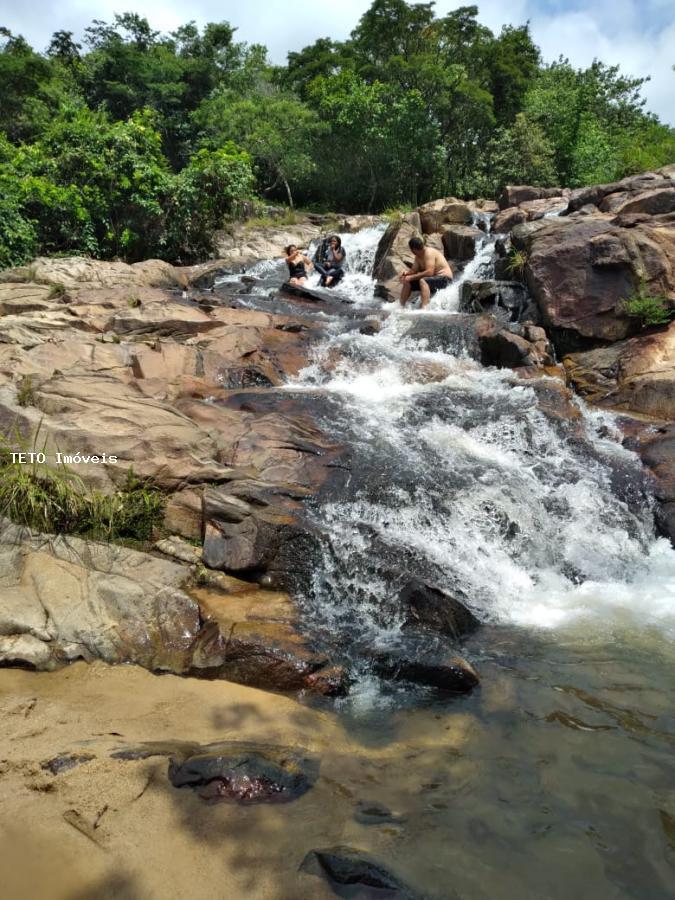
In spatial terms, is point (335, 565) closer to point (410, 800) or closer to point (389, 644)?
point (389, 644)

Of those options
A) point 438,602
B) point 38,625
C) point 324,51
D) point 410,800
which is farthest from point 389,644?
point 324,51

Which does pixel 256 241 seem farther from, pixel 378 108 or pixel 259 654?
pixel 259 654

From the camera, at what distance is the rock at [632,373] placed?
808 cm

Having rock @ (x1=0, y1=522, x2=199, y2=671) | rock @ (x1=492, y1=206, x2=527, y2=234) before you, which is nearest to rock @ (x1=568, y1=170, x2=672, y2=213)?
rock @ (x1=492, y1=206, x2=527, y2=234)

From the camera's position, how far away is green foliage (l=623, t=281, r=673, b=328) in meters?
8.98

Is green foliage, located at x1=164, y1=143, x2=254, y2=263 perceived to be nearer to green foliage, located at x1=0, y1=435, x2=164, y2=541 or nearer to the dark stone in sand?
green foliage, located at x1=0, y1=435, x2=164, y2=541

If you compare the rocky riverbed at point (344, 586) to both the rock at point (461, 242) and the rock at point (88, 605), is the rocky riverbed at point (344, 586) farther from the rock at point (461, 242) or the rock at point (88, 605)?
the rock at point (461, 242)

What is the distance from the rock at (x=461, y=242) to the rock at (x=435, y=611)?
11248 millimetres

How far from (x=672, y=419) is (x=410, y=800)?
22.3ft

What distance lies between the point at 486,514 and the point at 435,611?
1.65 meters

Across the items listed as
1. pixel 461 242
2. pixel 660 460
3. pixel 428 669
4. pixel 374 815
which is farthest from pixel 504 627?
pixel 461 242

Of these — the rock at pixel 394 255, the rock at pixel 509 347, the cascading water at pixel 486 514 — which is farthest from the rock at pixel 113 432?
the rock at pixel 394 255

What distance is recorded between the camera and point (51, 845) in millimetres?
2154

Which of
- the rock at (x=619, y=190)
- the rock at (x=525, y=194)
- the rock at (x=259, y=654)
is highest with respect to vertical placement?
the rock at (x=525, y=194)
